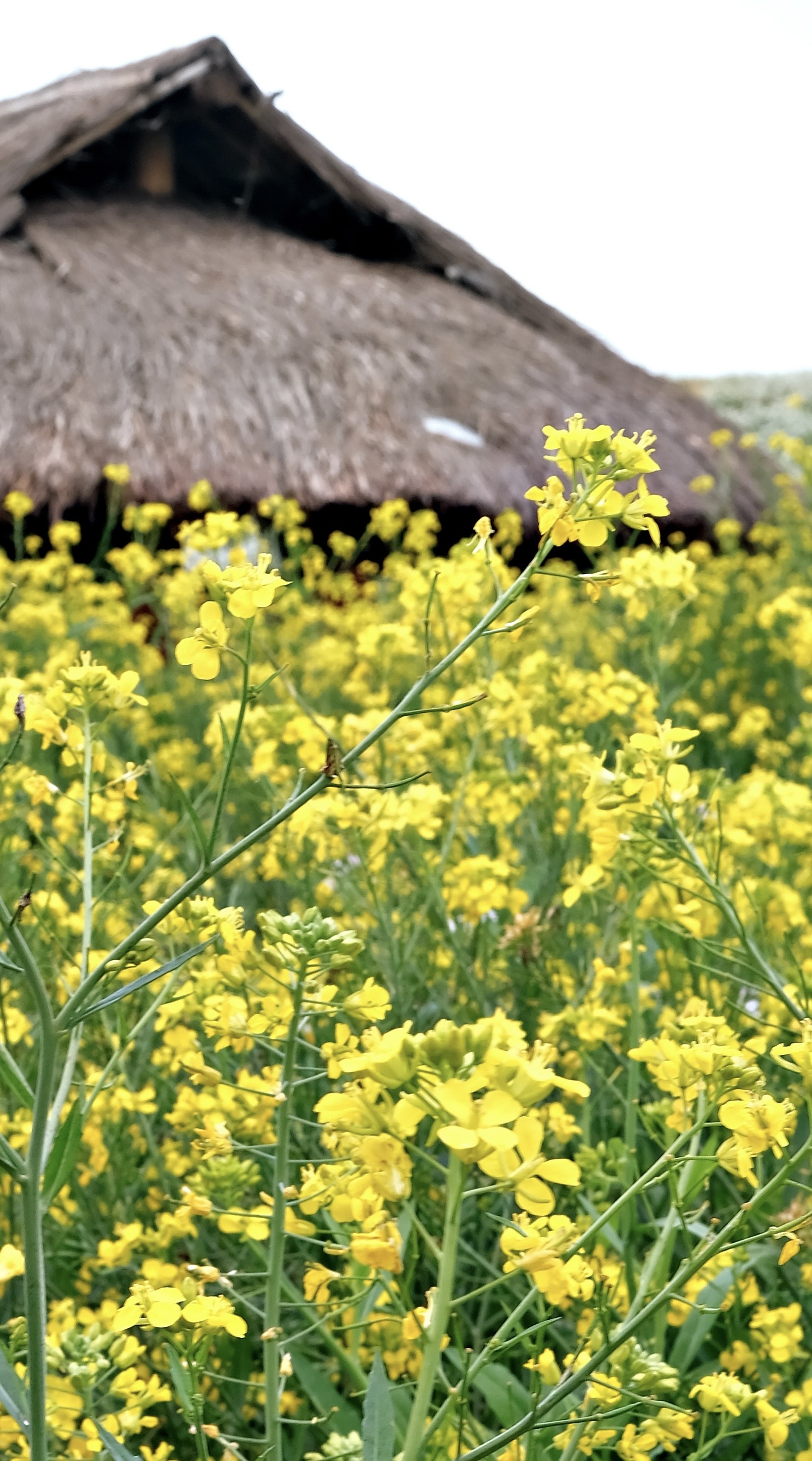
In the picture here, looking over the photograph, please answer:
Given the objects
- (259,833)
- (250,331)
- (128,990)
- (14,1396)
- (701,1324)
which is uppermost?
(250,331)

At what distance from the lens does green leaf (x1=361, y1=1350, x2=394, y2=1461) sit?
0.62 metres

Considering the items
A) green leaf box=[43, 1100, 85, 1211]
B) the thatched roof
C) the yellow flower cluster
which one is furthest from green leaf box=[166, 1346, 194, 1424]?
the thatched roof

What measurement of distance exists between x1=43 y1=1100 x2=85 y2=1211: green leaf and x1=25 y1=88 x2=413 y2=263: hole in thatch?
7.86 meters

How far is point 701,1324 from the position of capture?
3.71 ft

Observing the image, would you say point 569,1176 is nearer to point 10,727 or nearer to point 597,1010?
point 597,1010

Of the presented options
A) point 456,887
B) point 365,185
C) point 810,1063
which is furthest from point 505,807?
point 365,185

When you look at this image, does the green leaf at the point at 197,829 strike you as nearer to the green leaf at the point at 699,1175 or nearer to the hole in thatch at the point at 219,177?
the green leaf at the point at 699,1175

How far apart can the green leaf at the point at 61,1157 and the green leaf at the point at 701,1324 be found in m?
0.73

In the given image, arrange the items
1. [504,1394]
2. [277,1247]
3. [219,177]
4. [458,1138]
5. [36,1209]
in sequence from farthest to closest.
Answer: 1. [219,177]
2. [504,1394]
3. [277,1247]
4. [36,1209]
5. [458,1138]

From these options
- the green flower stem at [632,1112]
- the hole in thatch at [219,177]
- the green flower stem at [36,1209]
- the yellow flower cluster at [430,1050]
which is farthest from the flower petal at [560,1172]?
the hole in thatch at [219,177]

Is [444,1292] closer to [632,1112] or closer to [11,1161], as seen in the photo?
[11,1161]

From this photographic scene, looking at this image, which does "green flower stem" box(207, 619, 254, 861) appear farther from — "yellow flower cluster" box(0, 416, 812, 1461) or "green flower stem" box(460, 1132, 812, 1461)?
"green flower stem" box(460, 1132, 812, 1461)

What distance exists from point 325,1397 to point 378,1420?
19.2 inches

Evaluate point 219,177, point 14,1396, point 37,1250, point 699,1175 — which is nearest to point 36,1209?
point 37,1250
